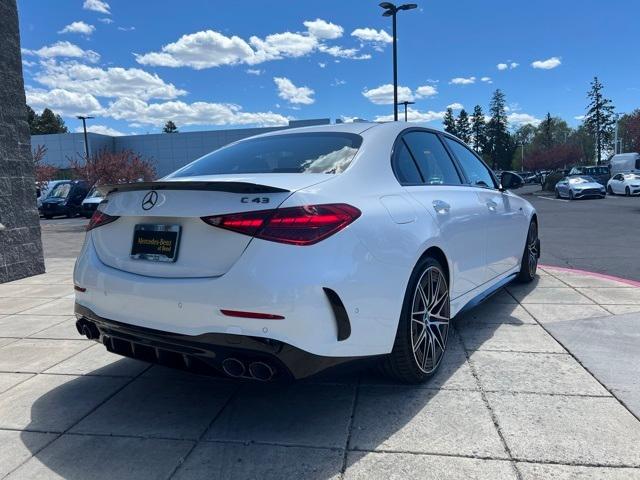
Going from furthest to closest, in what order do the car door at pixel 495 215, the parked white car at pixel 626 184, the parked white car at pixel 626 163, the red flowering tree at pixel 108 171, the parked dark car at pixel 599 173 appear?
the parked dark car at pixel 599 173, the parked white car at pixel 626 163, the parked white car at pixel 626 184, the red flowering tree at pixel 108 171, the car door at pixel 495 215

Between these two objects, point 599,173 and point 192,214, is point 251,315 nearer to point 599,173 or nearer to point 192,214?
point 192,214

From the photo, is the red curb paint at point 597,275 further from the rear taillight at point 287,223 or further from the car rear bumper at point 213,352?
the rear taillight at point 287,223

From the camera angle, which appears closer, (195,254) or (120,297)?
(195,254)

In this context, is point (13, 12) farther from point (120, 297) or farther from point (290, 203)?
point (290, 203)

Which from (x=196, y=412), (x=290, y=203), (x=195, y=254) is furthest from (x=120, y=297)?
(x=290, y=203)

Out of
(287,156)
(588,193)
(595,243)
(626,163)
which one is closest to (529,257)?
(287,156)

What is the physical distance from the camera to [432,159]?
4.08 metres

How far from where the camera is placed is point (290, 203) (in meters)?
2.54

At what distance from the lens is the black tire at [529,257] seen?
614cm

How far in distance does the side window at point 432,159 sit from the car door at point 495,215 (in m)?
0.26

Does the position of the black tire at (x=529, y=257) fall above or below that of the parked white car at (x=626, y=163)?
below

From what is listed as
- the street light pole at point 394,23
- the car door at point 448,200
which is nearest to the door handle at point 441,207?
the car door at point 448,200

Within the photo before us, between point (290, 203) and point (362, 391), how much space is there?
1447mm

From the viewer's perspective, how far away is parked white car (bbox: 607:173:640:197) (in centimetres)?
2894
